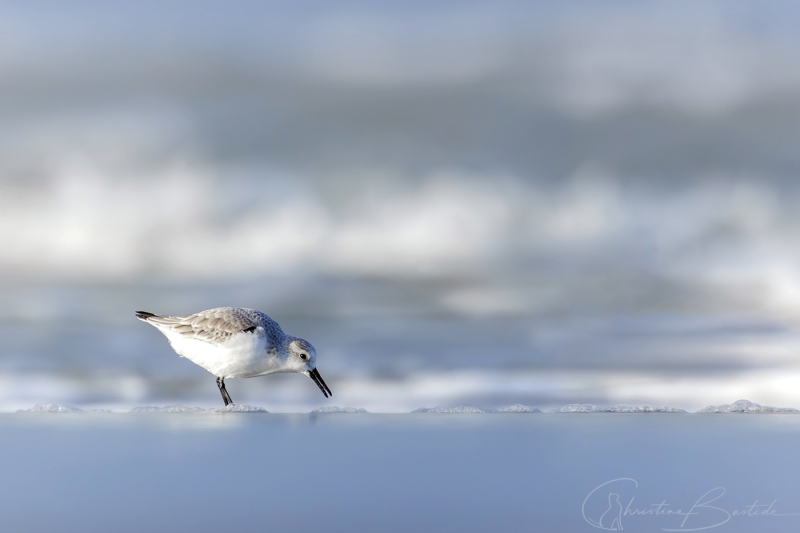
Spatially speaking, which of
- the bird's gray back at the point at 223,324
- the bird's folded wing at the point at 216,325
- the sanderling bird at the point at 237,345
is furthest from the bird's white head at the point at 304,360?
the bird's folded wing at the point at 216,325

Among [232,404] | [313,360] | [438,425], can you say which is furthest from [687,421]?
[232,404]

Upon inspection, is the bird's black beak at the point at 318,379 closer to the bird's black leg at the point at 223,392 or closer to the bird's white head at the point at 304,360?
the bird's white head at the point at 304,360

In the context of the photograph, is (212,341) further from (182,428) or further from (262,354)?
(182,428)

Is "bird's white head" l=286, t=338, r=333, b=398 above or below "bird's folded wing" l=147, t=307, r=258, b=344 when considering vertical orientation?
below

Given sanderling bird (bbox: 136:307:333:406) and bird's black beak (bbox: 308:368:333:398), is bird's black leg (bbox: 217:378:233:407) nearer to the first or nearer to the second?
sanderling bird (bbox: 136:307:333:406)

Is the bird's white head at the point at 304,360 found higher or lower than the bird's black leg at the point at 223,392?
higher

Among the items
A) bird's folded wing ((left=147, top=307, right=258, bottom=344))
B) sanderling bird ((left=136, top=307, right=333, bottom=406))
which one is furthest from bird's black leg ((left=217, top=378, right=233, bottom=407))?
bird's folded wing ((left=147, top=307, right=258, bottom=344))
